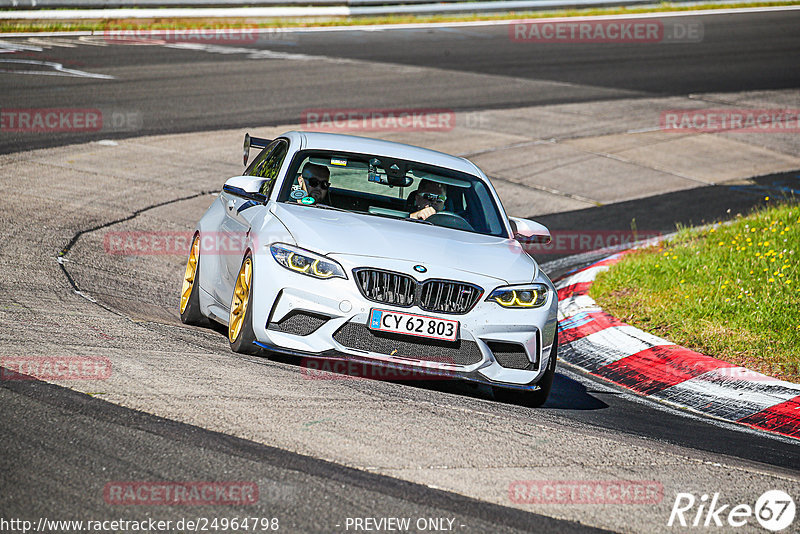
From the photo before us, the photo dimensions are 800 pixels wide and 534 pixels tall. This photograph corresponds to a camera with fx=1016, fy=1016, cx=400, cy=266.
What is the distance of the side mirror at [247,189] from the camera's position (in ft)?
23.6

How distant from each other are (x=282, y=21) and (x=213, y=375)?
80.5ft

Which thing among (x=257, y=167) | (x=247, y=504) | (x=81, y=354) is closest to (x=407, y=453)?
(x=247, y=504)

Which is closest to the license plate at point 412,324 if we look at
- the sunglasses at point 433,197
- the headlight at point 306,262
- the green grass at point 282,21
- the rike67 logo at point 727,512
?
the headlight at point 306,262

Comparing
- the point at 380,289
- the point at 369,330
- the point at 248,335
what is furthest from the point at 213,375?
the point at 380,289

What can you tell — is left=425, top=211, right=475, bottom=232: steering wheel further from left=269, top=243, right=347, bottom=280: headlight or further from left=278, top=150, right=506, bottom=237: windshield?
left=269, top=243, right=347, bottom=280: headlight

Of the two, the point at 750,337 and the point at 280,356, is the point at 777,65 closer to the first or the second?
the point at 750,337

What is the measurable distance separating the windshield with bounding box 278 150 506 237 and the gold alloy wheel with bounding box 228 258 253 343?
850 mm

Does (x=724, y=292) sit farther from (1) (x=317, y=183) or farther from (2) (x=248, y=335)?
(2) (x=248, y=335)

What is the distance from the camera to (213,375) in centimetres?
562

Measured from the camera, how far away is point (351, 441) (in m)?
4.84

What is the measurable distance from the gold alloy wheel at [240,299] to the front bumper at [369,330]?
192 mm

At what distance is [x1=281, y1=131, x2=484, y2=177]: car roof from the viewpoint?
25.4ft

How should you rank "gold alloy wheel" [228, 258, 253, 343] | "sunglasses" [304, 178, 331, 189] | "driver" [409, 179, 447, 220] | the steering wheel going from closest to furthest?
"gold alloy wheel" [228, 258, 253, 343]
the steering wheel
"sunglasses" [304, 178, 331, 189]
"driver" [409, 179, 447, 220]

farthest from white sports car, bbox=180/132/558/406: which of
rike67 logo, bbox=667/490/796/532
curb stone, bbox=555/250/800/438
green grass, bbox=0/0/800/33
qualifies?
green grass, bbox=0/0/800/33
